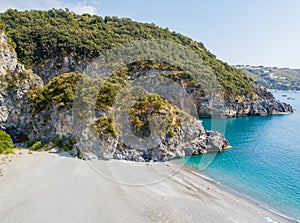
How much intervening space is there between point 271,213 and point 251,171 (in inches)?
318

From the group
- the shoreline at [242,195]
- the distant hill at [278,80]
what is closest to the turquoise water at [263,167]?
the shoreline at [242,195]

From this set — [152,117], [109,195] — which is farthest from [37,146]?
[152,117]

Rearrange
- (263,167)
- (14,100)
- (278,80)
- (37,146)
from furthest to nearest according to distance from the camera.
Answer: (278,80), (14,100), (37,146), (263,167)

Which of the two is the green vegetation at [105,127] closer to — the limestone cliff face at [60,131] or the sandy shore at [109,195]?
the limestone cliff face at [60,131]

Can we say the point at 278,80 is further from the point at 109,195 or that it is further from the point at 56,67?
the point at 109,195

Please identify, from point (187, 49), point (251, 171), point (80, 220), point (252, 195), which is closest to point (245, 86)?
point (187, 49)

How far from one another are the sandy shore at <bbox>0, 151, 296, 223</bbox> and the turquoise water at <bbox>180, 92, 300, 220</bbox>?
85.6 inches

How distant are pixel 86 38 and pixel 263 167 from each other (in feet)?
169

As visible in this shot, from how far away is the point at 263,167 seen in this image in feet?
82.3

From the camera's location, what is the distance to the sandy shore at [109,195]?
14023mm

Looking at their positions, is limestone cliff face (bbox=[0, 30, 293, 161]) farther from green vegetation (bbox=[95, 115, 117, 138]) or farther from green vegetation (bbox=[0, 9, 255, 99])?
green vegetation (bbox=[0, 9, 255, 99])

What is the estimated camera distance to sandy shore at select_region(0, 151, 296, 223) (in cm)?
1402

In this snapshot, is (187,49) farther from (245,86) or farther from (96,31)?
(96,31)

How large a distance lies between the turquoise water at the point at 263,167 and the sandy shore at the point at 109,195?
2.18 metres
